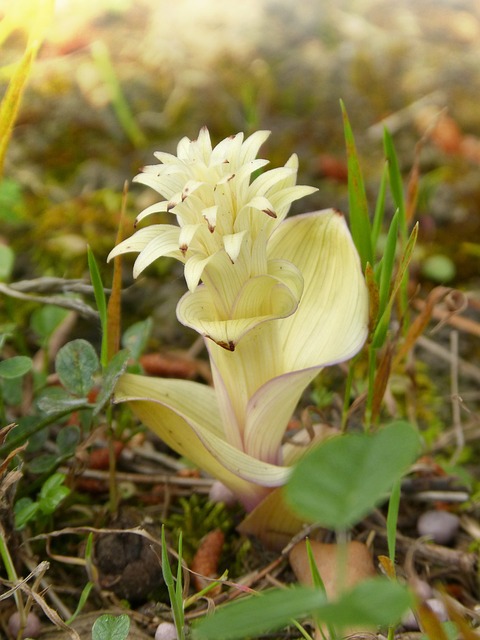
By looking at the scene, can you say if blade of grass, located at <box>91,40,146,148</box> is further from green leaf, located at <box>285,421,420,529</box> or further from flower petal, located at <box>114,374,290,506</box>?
green leaf, located at <box>285,421,420,529</box>

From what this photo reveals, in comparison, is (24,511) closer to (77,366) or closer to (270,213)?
(77,366)

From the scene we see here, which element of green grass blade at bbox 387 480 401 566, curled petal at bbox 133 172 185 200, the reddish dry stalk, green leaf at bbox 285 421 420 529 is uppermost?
curled petal at bbox 133 172 185 200

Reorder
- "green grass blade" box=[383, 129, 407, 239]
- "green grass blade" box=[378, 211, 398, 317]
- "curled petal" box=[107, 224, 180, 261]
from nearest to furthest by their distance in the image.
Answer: "curled petal" box=[107, 224, 180, 261] → "green grass blade" box=[378, 211, 398, 317] → "green grass blade" box=[383, 129, 407, 239]

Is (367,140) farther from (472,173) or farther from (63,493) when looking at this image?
(63,493)

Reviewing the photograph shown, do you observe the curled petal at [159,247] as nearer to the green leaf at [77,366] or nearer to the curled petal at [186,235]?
the curled petal at [186,235]

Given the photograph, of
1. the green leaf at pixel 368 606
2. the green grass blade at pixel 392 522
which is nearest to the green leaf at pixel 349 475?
the green leaf at pixel 368 606

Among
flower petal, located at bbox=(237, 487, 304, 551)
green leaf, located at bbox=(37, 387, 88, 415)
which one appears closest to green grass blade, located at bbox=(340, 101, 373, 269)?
flower petal, located at bbox=(237, 487, 304, 551)
